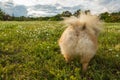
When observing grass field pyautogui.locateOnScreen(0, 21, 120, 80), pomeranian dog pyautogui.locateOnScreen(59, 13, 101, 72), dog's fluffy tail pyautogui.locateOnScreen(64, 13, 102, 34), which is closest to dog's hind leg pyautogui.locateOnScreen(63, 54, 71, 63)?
pomeranian dog pyautogui.locateOnScreen(59, 13, 101, 72)

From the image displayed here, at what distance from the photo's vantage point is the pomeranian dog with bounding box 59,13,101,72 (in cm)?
674

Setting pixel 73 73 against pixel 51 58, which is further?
pixel 51 58

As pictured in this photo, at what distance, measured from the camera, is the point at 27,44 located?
974 centimetres

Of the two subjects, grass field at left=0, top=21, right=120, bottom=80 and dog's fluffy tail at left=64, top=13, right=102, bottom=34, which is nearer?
dog's fluffy tail at left=64, top=13, right=102, bottom=34

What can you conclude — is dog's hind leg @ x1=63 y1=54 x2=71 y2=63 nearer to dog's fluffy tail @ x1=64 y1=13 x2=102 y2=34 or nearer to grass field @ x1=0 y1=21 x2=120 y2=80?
grass field @ x1=0 y1=21 x2=120 y2=80

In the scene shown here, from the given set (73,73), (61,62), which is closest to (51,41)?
(61,62)

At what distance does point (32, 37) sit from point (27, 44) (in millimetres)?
1393

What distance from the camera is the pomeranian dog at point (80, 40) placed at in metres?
6.74

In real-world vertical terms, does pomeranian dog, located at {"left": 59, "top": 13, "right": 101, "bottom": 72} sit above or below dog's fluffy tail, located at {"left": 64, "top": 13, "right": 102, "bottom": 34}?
below

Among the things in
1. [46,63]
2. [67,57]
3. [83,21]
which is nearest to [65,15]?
[46,63]

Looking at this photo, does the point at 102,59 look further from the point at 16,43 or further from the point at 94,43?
the point at 16,43

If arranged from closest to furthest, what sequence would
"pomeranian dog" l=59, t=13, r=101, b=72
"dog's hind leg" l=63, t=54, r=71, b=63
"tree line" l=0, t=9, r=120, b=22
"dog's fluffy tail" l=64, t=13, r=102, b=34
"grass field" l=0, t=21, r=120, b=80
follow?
1. "pomeranian dog" l=59, t=13, r=101, b=72
2. "dog's fluffy tail" l=64, t=13, r=102, b=34
3. "grass field" l=0, t=21, r=120, b=80
4. "dog's hind leg" l=63, t=54, r=71, b=63
5. "tree line" l=0, t=9, r=120, b=22

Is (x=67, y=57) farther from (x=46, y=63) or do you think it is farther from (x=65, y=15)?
(x=65, y=15)

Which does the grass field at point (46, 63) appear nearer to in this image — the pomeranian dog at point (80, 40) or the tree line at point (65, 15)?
the pomeranian dog at point (80, 40)
